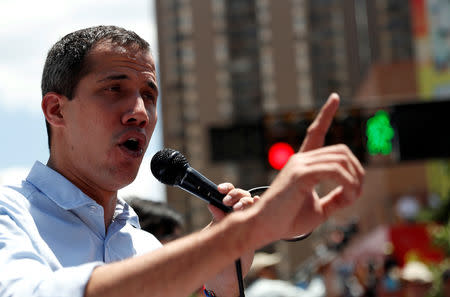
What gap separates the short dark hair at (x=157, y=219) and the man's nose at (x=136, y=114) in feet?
8.89

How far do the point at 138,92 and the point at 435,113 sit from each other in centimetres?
1209

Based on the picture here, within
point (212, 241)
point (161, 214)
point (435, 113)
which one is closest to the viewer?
point (212, 241)

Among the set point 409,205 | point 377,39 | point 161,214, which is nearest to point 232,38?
point 377,39

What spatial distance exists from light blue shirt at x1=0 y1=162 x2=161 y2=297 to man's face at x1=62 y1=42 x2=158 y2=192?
0.08 m

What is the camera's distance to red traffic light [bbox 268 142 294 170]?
13.1 m

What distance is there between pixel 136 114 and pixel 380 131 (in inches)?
470

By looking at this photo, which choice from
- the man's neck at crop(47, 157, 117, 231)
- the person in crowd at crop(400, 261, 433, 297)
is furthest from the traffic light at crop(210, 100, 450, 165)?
the man's neck at crop(47, 157, 117, 231)

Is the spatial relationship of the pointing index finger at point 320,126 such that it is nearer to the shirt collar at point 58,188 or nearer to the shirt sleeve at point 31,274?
the shirt sleeve at point 31,274

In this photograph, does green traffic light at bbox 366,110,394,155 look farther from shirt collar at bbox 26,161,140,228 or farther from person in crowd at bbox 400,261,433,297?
shirt collar at bbox 26,161,140,228

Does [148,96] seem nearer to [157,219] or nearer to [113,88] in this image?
[113,88]

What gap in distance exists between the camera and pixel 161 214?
4898mm

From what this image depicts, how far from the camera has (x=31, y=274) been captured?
66.0 inches

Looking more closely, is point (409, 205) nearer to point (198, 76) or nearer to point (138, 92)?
point (138, 92)

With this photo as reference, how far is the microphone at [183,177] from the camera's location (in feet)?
6.71
